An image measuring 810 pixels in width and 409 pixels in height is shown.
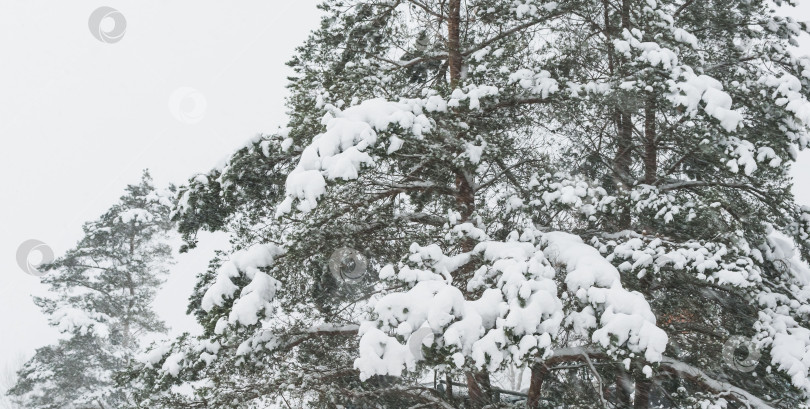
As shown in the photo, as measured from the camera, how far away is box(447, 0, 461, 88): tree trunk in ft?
25.5

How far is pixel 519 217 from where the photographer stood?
6980 millimetres

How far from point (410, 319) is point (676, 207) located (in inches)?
140

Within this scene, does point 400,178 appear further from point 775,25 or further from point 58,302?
point 58,302

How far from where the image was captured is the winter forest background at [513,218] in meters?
4.82

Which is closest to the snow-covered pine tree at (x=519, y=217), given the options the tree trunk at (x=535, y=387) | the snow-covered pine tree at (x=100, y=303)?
the tree trunk at (x=535, y=387)

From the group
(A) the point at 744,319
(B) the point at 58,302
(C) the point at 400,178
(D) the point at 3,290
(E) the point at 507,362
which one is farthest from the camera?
(D) the point at 3,290

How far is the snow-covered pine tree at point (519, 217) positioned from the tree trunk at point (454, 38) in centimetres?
3

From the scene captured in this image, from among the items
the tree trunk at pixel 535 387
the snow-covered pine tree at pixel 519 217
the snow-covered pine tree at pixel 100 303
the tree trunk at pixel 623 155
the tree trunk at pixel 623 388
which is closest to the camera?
the snow-covered pine tree at pixel 519 217

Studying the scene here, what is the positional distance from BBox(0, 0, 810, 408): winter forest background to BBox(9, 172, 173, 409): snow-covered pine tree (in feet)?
28.8

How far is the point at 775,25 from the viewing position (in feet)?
24.1

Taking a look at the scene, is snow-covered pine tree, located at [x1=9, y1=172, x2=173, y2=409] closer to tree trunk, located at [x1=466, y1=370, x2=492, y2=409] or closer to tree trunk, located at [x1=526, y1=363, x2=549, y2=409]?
tree trunk, located at [x1=466, y1=370, x2=492, y2=409]

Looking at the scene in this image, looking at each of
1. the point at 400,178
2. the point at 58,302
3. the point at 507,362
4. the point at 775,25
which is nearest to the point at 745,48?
the point at 775,25

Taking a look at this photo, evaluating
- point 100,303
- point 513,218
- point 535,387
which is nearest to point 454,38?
point 513,218

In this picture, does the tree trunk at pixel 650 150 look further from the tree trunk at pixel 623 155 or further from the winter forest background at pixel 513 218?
the tree trunk at pixel 623 155
